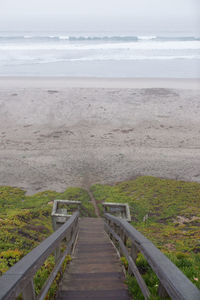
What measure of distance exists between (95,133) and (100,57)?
42437 mm

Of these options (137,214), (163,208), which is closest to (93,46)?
(163,208)

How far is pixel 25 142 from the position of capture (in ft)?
79.0

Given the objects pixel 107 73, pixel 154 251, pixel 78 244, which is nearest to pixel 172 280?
pixel 154 251

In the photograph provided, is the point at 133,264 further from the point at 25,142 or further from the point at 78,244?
the point at 25,142

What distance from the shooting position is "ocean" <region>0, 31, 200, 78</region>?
49.5 metres

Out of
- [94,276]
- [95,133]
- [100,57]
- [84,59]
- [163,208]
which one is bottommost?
[94,276]

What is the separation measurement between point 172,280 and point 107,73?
1908 inches

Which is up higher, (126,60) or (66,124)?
(126,60)

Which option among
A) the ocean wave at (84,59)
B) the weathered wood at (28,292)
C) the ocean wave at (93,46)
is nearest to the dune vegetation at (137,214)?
the weathered wood at (28,292)

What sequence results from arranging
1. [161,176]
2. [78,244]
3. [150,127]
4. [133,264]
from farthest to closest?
[150,127] → [161,176] → [78,244] → [133,264]

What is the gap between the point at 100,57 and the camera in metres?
63.2

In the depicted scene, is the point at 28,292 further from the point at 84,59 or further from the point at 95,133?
the point at 84,59

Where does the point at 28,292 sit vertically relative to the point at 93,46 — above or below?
below

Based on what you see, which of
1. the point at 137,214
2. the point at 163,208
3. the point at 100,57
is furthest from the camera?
the point at 100,57
